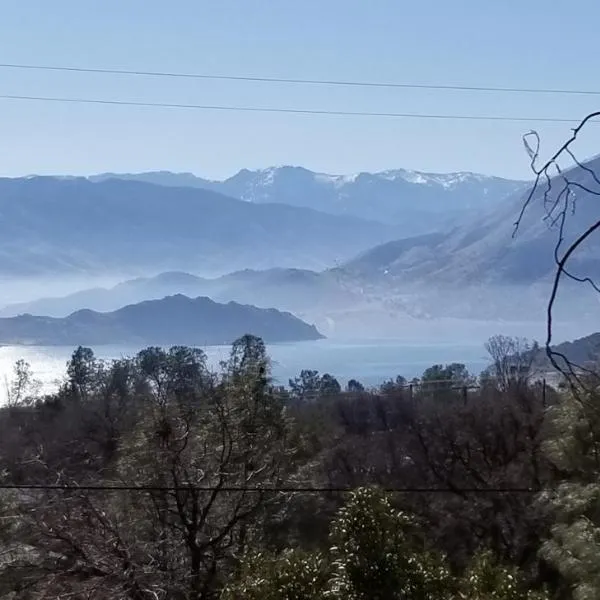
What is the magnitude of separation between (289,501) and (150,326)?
156960mm

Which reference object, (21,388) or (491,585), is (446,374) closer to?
(21,388)

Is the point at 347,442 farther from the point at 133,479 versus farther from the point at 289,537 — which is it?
the point at 133,479

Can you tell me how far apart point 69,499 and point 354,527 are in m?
5.23

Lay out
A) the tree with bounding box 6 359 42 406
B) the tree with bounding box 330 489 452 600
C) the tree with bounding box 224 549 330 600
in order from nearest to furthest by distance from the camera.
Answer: the tree with bounding box 224 549 330 600 → the tree with bounding box 330 489 452 600 → the tree with bounding box 6 359 42 406

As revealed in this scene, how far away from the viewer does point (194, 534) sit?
1273 cm

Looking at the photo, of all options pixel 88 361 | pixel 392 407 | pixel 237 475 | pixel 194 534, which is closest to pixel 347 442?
pixel 392 407

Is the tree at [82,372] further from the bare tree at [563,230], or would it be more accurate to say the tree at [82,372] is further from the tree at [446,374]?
the bare tree at [563,230]

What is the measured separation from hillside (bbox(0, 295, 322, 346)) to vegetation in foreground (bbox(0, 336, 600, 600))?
431 feet

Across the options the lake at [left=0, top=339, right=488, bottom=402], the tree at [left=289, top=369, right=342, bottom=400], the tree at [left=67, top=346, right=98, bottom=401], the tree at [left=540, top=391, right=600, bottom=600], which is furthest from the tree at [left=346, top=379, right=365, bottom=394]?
the lake at [left=0, top=339, right=488, bottom=402]

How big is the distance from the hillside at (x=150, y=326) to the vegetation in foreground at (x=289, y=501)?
131 metres

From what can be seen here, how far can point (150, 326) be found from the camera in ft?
564

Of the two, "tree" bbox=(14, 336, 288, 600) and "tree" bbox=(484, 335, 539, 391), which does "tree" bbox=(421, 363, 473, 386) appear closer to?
"tree" bbox=(484, 335, 539, 391)

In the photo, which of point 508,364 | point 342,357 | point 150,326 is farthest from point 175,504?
point 342,357

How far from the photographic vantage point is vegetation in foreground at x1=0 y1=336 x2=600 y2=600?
25.3 ft
